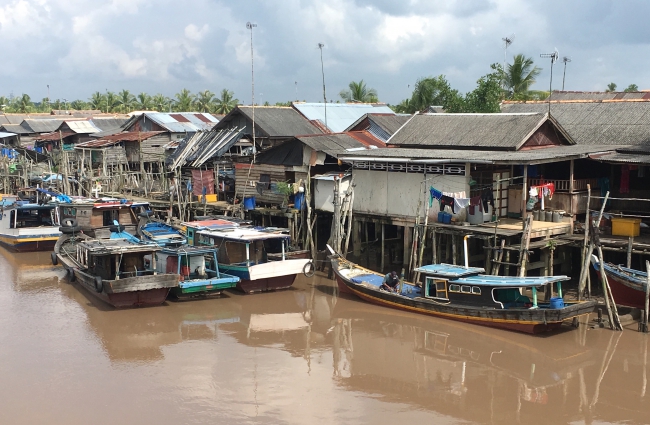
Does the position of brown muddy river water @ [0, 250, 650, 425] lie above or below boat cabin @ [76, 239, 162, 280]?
below

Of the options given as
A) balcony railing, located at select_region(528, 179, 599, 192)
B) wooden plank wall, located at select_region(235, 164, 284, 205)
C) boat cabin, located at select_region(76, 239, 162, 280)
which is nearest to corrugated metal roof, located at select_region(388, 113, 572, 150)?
balcony railing, located at select_region(528, 179, 599, 192)

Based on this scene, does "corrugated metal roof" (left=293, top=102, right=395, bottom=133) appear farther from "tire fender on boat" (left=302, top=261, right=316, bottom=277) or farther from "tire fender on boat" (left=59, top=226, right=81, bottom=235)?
"tire fender on boat" (left=59, top=226, right=81, bottom=235)

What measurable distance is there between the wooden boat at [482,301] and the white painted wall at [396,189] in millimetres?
3015

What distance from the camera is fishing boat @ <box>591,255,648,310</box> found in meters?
16.4

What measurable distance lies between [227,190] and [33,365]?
15.3m

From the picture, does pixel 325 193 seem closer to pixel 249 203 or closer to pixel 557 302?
pixel 249 203

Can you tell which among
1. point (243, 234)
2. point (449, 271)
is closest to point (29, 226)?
point (243, 234)

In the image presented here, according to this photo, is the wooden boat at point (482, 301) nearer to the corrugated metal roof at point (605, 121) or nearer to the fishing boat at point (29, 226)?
the corrugated metal roof at point (605, 121)

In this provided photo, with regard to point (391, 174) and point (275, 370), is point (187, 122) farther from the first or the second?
point (275, 370)

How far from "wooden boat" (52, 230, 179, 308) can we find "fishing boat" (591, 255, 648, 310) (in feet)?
36.1

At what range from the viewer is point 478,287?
54.2 ft

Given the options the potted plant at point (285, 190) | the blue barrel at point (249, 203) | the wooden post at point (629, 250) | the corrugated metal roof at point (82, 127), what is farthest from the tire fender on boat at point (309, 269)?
the corrugated metal roof at point (82, 127)

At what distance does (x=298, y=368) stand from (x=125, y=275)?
680 centimetres

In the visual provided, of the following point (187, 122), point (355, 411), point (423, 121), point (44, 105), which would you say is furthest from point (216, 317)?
point (44, 105)
